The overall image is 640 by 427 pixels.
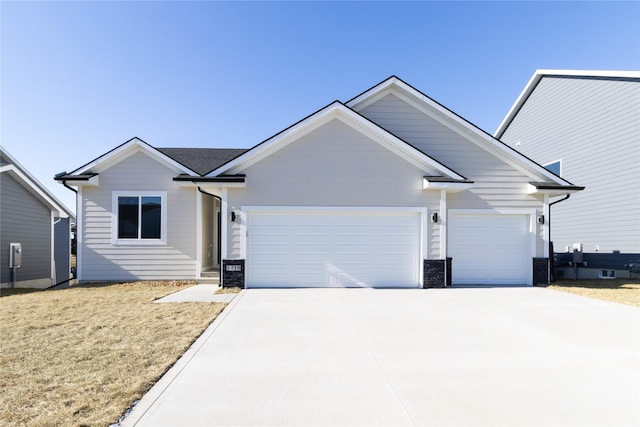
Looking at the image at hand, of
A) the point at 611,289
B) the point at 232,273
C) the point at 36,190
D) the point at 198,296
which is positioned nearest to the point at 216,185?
the point at 232,273

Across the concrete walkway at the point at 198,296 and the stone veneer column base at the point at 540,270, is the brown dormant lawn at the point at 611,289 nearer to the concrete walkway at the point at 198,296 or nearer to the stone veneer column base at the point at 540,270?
the stone veneer column base at the point at 540,270

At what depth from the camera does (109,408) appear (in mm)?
2984

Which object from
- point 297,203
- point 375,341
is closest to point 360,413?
point 375,341

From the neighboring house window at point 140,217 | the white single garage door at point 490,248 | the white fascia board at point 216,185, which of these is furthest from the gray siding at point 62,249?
the white single garage door at point 490,248

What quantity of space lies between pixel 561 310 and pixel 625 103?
33.9ft

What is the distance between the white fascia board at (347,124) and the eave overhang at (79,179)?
4.44 metres

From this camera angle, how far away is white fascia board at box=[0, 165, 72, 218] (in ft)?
43.5

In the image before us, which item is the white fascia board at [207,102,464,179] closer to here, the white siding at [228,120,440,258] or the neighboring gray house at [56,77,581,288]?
the neighboring gray house at [56,77,581,288]

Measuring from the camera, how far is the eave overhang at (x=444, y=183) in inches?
387

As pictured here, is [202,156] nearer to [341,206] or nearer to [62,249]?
[341,206]

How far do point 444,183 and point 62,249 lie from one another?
68.7 ft

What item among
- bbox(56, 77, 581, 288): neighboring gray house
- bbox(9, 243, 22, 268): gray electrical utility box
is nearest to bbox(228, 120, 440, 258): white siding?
bbox(56, 77, 581, 288): neighboring gray house

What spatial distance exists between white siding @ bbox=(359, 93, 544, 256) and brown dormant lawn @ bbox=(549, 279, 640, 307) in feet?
4.48

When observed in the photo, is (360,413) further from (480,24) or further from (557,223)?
(557,223)
